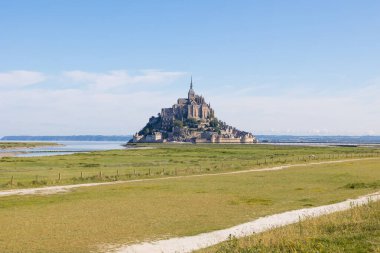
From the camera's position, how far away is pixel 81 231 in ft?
79.5

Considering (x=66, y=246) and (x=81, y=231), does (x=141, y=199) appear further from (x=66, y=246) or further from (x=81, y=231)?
(x=66, y=246)

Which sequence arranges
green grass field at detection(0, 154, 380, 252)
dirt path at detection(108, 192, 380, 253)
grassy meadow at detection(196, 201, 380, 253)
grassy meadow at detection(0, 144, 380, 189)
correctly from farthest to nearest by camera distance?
1. grassy meadow at detection(0, 144, 380, 189)
2. green grass field at detection(0, 154, 380, 252)
3. dirt path at detection(108, 192, 380, 253)
4. grassy meadow at detection(196, 201, 380, 253)

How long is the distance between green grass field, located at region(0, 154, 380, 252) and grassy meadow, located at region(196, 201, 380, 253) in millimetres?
5381

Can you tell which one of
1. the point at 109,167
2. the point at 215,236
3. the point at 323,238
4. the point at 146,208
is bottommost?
the point at 215,236

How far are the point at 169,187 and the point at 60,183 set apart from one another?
42.0 feet

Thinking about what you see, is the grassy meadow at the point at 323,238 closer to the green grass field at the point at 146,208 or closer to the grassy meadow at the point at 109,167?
the green grass field at the point at 146,208

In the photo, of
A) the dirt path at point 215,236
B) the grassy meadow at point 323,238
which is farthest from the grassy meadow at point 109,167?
the grassy meadow at point 323,238

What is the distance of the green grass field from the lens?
22.9m

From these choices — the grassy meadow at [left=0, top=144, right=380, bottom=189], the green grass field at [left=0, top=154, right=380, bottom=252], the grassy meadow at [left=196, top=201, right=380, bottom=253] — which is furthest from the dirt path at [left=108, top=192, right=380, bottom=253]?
the grassy meadow at [left=0, top=144, right=380, bottom=189]

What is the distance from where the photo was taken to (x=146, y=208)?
105ft

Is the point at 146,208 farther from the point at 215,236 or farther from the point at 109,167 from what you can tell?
the point at 109,167

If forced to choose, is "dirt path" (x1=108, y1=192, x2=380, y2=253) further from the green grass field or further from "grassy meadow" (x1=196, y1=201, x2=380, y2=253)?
"grassy meadow" (x1=196, y1=201, x2=380, y2=253)

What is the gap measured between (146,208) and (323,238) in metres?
16.3

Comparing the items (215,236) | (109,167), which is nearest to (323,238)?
(215,236)
